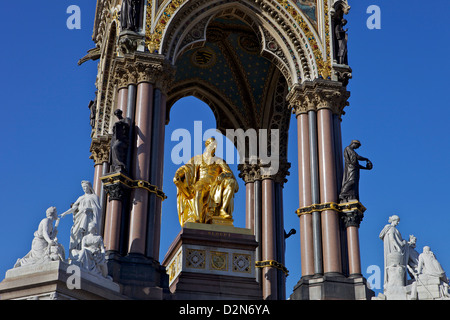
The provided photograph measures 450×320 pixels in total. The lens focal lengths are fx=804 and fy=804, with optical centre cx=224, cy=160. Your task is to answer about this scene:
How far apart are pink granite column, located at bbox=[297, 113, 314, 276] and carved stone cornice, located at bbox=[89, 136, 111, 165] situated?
23.1 feet

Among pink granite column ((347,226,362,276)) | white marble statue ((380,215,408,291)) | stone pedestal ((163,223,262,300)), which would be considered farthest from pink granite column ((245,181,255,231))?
white marble statue ((380,215,408,291))

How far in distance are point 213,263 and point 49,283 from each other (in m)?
6.02

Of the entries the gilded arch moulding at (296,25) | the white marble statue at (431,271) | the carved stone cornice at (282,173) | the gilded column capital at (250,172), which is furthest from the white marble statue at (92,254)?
the carved stone cornice at (282,173)

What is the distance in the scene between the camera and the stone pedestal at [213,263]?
845 inches

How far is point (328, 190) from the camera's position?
72.0 ft

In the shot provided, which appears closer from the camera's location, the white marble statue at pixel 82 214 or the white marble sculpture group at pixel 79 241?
the white marble sculpture group at pixel 79 241

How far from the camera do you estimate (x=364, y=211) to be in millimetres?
22062

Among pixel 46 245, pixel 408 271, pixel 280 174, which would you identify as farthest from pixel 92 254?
pixel 280 174

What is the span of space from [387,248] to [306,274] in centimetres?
233

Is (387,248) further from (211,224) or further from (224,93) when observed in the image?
(224,93)

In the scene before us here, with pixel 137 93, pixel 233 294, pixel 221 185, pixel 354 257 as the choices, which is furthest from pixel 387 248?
pixel 137 93

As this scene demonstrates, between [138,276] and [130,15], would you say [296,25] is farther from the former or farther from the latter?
[138,276]

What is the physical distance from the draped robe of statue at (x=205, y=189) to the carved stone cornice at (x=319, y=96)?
3011 mm

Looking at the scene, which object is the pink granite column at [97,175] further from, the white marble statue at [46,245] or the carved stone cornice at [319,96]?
the white marble statue at [46,245]
